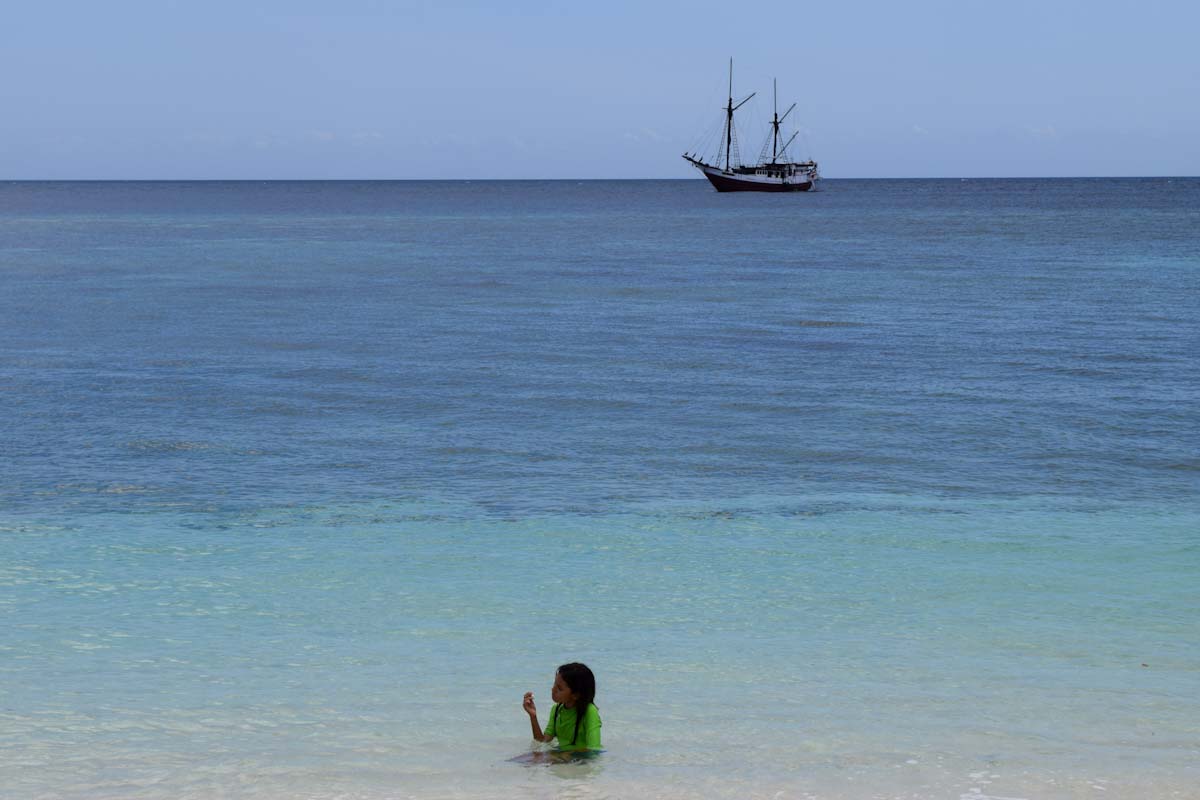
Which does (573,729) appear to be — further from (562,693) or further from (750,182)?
(750,182)

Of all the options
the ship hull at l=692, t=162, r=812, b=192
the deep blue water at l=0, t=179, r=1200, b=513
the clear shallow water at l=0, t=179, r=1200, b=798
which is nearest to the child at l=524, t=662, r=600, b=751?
the clear shallow water at l=0, t=179, r=1200, b=798

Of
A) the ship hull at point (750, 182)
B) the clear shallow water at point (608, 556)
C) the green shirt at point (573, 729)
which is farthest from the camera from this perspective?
the ship hull at point (750, 182)

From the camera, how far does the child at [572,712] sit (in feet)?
26.0

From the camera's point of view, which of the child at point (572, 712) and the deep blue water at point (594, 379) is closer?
the child at point (572, 712)

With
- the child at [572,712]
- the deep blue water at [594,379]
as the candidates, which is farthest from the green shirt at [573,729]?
the deep blue water at [594,379]

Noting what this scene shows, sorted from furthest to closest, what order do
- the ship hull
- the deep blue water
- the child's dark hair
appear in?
1. the ship hull
2. the deep blue water
3. the child's dark hair

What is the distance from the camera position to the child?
7914mm

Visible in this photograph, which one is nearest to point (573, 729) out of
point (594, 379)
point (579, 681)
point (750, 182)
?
point (579, 681)

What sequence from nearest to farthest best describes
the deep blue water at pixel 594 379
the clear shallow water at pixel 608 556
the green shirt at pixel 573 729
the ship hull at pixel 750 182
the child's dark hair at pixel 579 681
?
the child's dark hair at pixel 579 681 < the green shirt at pixel 573 729 < the clear shallow water at pixel 608 556 < the deep blue water at pixel 594 379 < the ship hull at pixel 750 182

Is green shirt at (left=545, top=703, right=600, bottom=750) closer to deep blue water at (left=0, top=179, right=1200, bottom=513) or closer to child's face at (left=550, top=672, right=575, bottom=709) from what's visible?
child's face at (left=550, top=672, right=575, bottom=709)

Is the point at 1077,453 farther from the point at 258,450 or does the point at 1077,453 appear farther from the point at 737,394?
the point at 258,450

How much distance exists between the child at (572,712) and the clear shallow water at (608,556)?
19cm

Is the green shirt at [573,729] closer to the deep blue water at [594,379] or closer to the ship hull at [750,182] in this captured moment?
the deep blue water at [594,379]

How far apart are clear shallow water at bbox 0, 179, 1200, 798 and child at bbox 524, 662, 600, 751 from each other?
19 centimetres
